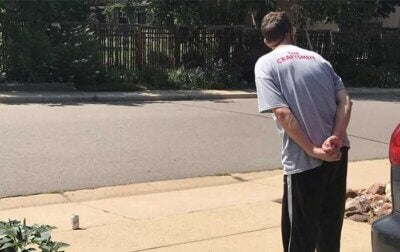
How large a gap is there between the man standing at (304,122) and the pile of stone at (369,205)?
6.99 feet

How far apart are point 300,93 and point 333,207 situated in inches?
30.0

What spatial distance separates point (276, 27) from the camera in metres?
3.59

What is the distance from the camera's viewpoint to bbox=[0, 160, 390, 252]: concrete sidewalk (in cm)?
496

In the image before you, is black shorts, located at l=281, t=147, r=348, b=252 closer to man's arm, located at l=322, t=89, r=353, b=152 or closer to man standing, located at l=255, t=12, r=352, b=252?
man standing, located at l=255, t=12, r=352, b=252

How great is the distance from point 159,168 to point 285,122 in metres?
4.79

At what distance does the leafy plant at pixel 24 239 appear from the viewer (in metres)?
3.05

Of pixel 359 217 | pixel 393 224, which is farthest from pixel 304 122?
pixel 359 217

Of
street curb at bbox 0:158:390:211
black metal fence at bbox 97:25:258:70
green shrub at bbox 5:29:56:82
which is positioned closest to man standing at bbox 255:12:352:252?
street curb at bbox 0:158:390:211

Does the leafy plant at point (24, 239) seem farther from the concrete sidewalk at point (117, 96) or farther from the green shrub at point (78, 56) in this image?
the green shrub at point (78, 56)

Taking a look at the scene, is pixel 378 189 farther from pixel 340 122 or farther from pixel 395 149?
pixel 395 149

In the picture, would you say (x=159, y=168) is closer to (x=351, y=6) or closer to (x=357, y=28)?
(x=351, y=6)

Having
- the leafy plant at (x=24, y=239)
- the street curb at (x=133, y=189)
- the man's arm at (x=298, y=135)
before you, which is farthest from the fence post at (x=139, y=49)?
the leafy plant at (x=24, y=239)

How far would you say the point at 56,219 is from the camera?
5719mm

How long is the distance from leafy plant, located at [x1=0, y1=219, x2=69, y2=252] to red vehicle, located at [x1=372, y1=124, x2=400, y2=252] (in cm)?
157
